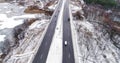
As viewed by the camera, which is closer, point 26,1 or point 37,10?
point 37,10

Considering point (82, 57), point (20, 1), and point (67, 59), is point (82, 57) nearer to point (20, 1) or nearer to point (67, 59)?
point (67, 59)

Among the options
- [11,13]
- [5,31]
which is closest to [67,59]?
[5,31]

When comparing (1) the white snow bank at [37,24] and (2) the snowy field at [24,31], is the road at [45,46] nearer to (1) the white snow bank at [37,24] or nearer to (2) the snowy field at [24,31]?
(2) the snowy field at [24,31]

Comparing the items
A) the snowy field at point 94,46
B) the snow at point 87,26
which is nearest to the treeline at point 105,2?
the snow at point 87,26

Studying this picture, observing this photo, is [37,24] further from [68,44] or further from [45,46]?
[68,44]

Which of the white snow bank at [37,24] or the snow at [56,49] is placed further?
the white snow bank at [37,24]

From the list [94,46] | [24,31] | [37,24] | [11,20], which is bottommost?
[94,46]

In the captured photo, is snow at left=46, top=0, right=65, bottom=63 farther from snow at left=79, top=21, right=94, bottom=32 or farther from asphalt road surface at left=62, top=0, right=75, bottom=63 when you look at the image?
snow at left=79, top=21, right=94, bottom=32

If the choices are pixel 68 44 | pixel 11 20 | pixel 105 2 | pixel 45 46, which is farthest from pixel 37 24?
pixel 105 2
